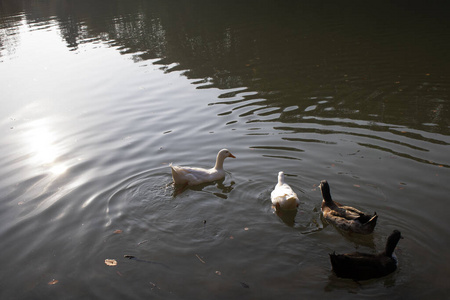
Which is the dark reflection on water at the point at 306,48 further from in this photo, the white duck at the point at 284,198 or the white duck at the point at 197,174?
the white duck at the point at 284,198

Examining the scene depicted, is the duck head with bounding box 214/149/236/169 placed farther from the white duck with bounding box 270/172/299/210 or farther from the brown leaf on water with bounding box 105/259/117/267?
the brown leaf on water with bounding box 105/259/117/267

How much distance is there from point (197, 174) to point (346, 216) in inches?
133

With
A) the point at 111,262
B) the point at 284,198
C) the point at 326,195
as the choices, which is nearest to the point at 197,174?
the point at 284,198

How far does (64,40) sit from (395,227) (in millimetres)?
27072

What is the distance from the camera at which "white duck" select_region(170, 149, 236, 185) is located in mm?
9181

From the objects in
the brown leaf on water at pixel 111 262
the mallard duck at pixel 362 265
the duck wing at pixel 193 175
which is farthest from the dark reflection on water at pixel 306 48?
the brown leaf on water at pixel 111 262

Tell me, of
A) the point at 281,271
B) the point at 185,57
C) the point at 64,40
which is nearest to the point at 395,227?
the point at 281,271

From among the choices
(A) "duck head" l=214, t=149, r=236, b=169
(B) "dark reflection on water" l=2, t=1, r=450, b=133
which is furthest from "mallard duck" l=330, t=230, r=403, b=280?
(B) "dark reflection on water" l=2, t=1, r=450, b=133

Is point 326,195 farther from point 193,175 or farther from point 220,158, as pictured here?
point 193,175

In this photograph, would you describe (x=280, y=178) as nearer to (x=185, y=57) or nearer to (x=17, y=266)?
(x=17, y=266)

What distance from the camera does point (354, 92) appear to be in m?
14.1

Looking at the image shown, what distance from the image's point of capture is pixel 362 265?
20.4 feet

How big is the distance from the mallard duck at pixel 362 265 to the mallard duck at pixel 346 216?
29.3 inches

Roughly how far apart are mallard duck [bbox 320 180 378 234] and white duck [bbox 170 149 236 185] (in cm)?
253
